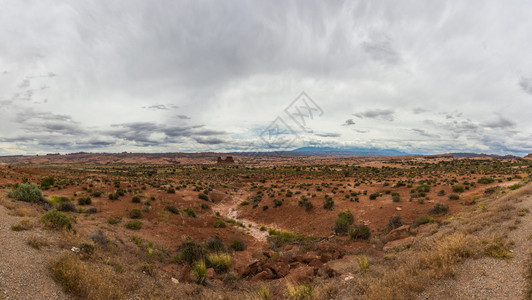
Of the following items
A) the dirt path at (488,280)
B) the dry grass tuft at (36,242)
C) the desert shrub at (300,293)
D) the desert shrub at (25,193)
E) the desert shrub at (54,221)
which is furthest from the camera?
the desert shrub at (25,193)

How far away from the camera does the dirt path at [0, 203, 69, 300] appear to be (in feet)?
16.7

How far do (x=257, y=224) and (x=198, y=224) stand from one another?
672 centimetres

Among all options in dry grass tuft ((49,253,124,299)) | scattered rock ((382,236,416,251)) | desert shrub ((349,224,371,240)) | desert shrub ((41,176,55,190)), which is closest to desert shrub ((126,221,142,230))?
dry grass tuft ((49,253,124,299))

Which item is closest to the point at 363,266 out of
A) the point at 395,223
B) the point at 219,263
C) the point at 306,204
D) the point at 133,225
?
the point at 219,263

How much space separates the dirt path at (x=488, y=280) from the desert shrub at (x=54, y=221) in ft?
44.0

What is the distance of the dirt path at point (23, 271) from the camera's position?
16.7 feet

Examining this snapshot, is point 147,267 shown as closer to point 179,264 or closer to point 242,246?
point 179,264

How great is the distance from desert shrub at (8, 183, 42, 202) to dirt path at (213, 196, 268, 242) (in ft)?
48.1

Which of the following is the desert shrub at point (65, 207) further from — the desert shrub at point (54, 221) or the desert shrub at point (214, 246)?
the desert shrub at point (214, 246)

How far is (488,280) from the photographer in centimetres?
588

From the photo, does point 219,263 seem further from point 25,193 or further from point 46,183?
point 46,183

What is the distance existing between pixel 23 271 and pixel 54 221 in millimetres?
4569

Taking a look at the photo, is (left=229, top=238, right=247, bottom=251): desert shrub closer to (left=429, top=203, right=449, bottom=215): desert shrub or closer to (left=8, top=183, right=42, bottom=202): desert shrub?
(left=8, top=183, right=42, bottom=202): desert shrub

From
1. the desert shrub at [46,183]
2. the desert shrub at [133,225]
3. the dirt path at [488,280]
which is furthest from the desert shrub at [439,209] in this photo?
the desert shrub at [46,183]
